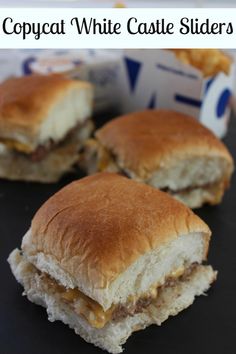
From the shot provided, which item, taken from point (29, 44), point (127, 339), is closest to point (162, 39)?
Answer: point (29, 44)

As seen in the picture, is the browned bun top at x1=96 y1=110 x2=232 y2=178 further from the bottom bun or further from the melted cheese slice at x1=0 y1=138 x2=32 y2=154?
the bottom bun

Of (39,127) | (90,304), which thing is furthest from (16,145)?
(90,304)

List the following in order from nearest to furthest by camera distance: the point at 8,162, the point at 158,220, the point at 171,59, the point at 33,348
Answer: the point at 33,348
the point at 158,220
the point at 8,162
the point at 171,59

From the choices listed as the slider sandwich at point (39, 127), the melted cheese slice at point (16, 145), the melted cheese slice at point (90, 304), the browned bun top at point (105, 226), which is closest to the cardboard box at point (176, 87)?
the slider sandwich at point (39, 127)

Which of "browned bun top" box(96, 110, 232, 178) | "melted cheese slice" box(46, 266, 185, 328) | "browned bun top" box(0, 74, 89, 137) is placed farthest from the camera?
"browned bun top" box(0, 74, 89, 137)

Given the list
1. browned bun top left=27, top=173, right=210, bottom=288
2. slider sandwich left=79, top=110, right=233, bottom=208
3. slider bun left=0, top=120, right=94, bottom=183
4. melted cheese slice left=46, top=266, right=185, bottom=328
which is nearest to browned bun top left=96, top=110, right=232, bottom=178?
slider sandwich left=79, top=110, right=233, bottom=208

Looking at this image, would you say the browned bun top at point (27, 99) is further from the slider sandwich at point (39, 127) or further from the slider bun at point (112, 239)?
the slider bun at point (112, 239)

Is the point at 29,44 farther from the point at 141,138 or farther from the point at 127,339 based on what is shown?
the point at 127,339
